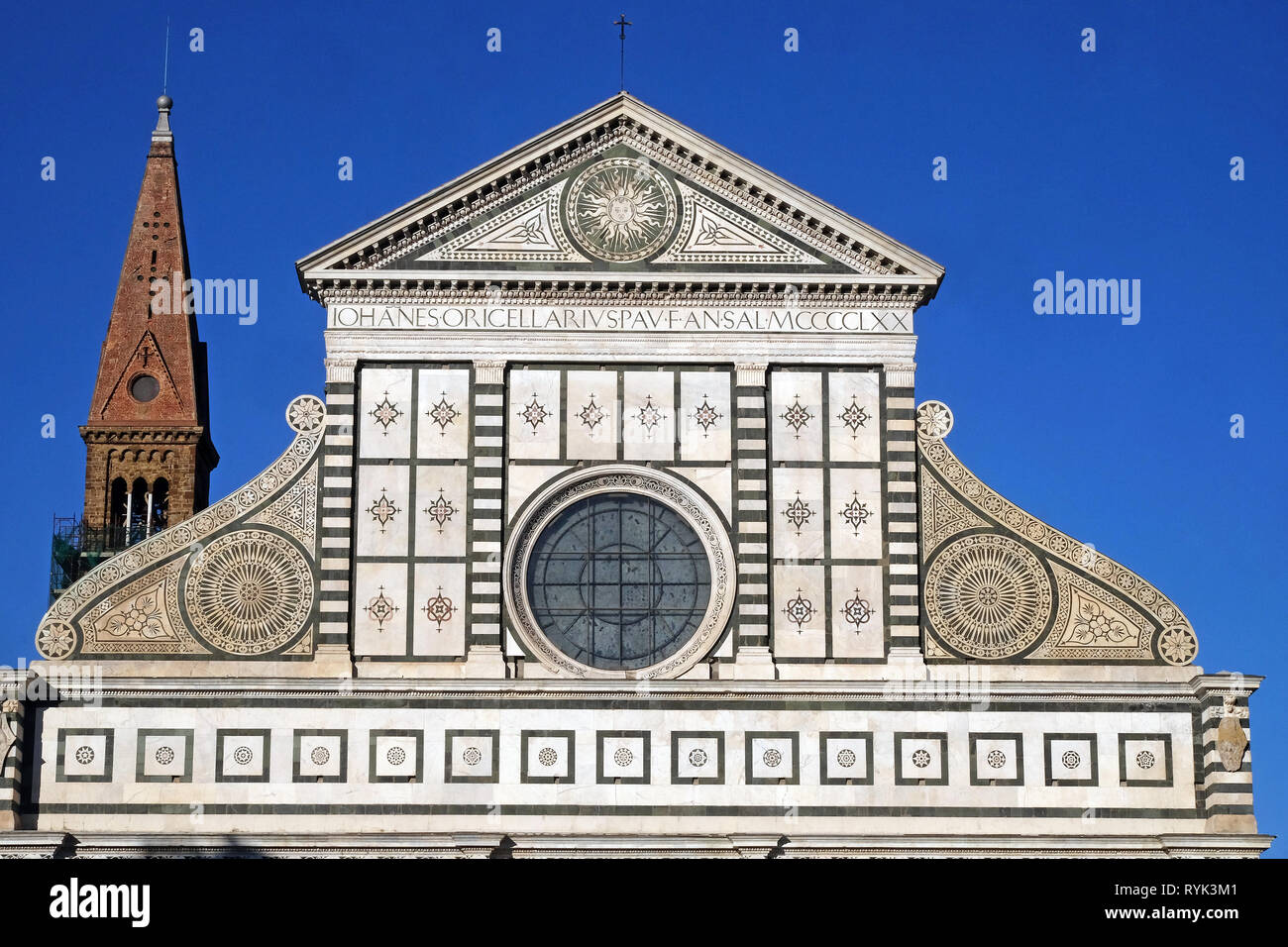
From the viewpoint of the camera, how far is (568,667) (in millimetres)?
31938

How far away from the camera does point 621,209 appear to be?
33.8 metres

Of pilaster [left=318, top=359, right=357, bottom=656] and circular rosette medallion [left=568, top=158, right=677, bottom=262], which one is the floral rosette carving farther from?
circular rosette medallion [left=568, top=158, right=677, bottom=262]

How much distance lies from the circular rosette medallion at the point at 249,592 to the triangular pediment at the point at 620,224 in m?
4.03

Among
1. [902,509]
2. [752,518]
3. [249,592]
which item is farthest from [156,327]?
[902,509]

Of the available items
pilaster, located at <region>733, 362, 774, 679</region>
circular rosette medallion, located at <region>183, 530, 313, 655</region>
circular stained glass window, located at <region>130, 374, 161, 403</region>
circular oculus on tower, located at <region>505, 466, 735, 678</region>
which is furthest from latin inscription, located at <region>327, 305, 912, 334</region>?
circular stained glass window, located at <region>130, 374, 161, 403</region>

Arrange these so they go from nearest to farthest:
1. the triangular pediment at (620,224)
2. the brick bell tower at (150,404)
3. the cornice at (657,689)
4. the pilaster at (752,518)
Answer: the cornice at (657,689), the pilaster at (752,518), the triangular pediment at (620,224), the brick bell tower at (150,404)

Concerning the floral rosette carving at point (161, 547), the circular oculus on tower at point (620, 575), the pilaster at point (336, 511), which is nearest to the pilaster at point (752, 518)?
the circular oculus on tower at point (620, 575)

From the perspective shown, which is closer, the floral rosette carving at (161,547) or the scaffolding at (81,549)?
the floral rosette carving at (161,547)

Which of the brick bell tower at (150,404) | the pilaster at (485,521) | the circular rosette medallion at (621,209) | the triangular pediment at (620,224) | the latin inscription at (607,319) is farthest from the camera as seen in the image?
the brick bell tower at (150,404)

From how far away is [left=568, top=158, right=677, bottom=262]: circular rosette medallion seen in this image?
33.7 metres

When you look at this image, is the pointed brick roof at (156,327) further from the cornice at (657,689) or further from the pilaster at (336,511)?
the cornice at (657,689)

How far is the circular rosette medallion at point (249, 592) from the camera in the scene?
31.9m

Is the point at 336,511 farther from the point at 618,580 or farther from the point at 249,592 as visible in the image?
the point at 618,580
